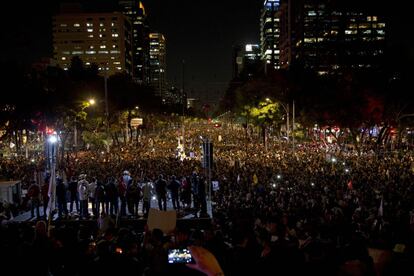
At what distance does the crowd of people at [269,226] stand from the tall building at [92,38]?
15138 cm

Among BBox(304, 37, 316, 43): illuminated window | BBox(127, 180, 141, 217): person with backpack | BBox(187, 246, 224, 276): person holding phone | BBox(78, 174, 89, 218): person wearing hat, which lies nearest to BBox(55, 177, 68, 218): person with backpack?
BBox(78, 174, 89, 218): person wearing hat

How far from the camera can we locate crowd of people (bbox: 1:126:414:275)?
5801 millimetres

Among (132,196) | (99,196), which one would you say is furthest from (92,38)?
(132,196)

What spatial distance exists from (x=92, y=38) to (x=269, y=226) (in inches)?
6971

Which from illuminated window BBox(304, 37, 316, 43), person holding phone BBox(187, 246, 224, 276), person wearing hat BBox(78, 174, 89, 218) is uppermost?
illuminated window BBox(304, 37, 316, 43)

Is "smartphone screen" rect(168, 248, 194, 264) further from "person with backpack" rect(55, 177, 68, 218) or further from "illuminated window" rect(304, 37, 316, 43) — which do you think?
"illuminated window" rect(304, 37, 316, 43)

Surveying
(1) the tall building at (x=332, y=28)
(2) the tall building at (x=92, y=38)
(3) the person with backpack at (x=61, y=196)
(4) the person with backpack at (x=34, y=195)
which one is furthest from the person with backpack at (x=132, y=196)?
(2) the tall building at (x=92, y=38)

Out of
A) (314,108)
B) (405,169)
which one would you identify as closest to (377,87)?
(314,108)

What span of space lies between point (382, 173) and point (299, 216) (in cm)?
1328

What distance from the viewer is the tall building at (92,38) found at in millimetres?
174250

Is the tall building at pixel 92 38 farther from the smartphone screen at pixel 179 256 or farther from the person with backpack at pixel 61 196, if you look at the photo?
the smartphone screen at pixel 179 256

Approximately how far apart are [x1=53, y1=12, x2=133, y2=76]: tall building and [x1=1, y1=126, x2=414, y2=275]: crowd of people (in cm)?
15138

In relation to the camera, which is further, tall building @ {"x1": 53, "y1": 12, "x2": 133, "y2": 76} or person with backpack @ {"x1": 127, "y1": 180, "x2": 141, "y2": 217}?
tall building @ {"x1": 53, "y1": 12, "x2": 133, "y2": 76}

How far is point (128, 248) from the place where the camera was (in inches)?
270
